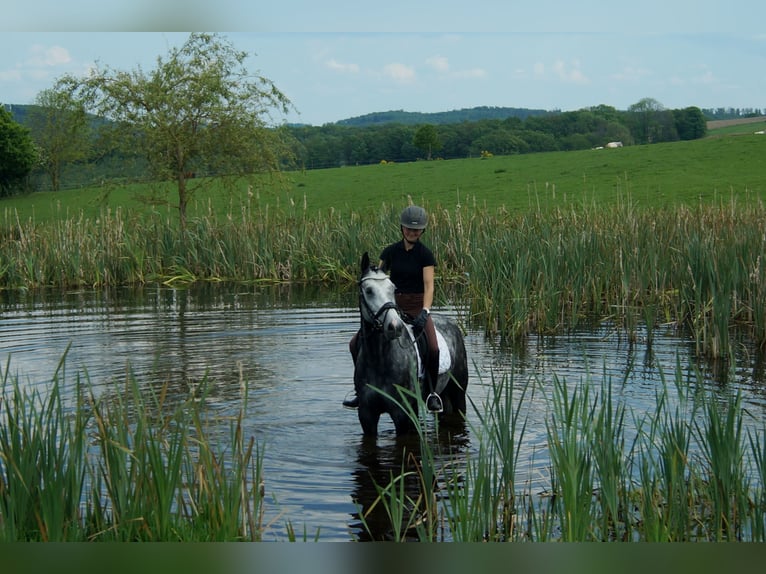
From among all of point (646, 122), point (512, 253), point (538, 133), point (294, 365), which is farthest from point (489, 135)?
point (294, 365)

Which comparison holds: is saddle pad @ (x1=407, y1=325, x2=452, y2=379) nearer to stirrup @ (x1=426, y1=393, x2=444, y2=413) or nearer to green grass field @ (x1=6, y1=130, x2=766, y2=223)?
stirrup @ (x1=426, y1=393, x2=444, y2=413)

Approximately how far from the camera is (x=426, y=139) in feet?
275

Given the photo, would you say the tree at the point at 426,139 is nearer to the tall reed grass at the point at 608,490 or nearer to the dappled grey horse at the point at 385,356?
the dappled grey horse at the point at 385,356

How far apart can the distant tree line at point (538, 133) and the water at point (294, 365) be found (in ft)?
144

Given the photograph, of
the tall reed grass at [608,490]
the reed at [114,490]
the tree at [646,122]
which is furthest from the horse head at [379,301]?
the tree at [646,122]

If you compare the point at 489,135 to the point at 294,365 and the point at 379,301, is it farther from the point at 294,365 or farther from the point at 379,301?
the point at 379,301

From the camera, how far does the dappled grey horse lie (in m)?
6.91

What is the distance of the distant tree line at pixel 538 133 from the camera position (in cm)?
6400

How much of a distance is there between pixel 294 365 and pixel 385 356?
3964mm

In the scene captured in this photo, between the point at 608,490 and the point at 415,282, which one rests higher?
the point at 415,282

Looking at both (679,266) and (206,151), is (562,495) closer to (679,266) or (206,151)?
(679,266)

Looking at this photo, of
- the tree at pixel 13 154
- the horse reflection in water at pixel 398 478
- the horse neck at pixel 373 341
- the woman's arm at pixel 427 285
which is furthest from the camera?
the tree at pixel 13 154

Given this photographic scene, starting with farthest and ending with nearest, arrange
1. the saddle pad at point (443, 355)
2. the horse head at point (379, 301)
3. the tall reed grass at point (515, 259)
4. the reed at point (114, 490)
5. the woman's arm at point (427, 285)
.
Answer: the tall reed grass at point (515, 259) → the saddle pad at point (443, 355) → the woman's arm at point (427, 285) → the horse head at point (379, 301) → the reed at point (114, 490)

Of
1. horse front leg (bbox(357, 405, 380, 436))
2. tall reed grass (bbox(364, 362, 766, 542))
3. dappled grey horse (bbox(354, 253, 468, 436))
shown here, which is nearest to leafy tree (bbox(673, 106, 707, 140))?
dappled grey horse (bbox(354, 253, 468, 436))
